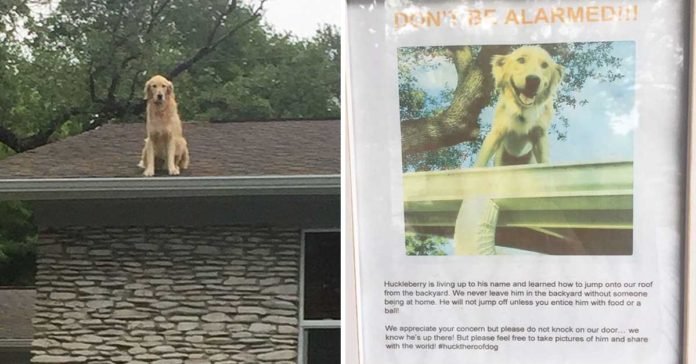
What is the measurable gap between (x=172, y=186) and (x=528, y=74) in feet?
3.45

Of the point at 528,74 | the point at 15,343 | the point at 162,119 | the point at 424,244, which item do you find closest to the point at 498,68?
the point at 528,74

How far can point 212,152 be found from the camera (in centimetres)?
219

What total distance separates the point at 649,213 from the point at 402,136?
0.68m

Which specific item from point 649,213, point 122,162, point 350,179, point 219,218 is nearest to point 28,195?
point 122,162

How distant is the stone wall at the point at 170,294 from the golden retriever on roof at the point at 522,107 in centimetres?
64

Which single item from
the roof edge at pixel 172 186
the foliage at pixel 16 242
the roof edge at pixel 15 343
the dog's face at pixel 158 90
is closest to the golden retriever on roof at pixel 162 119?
the dog's face at pixel 158 90

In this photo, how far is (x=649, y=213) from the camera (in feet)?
6.60

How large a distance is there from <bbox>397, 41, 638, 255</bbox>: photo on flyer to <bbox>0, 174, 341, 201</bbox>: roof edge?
0.29m

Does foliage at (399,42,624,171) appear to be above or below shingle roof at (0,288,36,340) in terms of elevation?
above

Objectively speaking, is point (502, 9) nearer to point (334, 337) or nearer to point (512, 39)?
point (512, 39)

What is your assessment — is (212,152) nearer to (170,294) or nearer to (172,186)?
(172,186)

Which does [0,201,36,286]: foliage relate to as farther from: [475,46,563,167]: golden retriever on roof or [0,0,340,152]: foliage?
[475,46,563,167]: golden retriever on roof

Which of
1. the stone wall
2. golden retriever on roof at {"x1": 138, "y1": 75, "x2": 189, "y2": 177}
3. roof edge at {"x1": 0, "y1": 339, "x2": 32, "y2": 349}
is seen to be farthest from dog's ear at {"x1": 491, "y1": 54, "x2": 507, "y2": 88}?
roof edge at {"x1": 0, "y1": 339, "x2": 32, "y2": 349}

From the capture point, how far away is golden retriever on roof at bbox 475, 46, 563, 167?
2.06 meters
